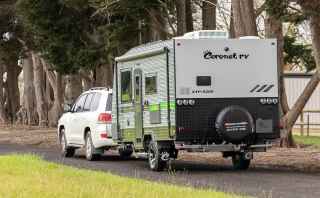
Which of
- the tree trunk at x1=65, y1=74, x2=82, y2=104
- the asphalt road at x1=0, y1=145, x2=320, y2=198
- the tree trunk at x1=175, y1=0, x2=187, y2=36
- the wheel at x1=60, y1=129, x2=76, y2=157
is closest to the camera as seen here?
the asphalt road at x1=0, y1=145, x2=320, y2=198

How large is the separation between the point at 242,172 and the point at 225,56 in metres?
2.50

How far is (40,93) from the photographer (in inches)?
1954

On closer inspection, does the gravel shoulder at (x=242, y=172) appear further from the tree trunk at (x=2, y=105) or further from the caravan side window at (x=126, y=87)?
the tree trunk at (x=2, y=105)

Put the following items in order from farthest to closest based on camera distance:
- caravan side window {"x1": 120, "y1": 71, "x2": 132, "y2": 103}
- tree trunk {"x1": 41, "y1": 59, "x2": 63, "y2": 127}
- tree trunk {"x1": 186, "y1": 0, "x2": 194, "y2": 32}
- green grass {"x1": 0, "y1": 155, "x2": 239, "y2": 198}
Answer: tree trunk {"x1": 41, "y1": 59, "x2": 63, "y2": 127}
tree trunk {"x1": 186, "y1": 0, "x2": 194, "y2": 32}
caravan side window {"x1": 120, "y1": 71, "x2": 132, "y2": 103}
green grass {"x1": 0, "y1": 155, "x2": 239, "y2": 198}

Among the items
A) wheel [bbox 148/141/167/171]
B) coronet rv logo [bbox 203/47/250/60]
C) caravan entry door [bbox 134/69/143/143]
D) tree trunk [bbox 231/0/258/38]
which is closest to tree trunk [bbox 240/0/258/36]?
tree trunk [bbox 231/0/258/38]

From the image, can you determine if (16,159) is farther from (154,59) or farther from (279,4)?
(279,4)

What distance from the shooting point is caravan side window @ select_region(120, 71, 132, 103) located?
67.1 ft

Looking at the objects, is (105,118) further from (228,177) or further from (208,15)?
(208,15)

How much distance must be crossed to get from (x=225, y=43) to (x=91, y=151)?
615 cm

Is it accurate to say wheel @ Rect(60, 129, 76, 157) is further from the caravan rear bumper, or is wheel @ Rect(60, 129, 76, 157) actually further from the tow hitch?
the caravan rear bumper

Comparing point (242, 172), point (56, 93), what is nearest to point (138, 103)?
point (242, 172)

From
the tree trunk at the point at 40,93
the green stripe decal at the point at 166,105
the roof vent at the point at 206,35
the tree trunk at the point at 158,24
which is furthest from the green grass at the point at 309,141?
the tree trunk at the point at 40,93

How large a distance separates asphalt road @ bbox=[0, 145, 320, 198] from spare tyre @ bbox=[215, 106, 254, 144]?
2.62 ft

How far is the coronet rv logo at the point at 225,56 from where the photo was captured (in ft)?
59.8
